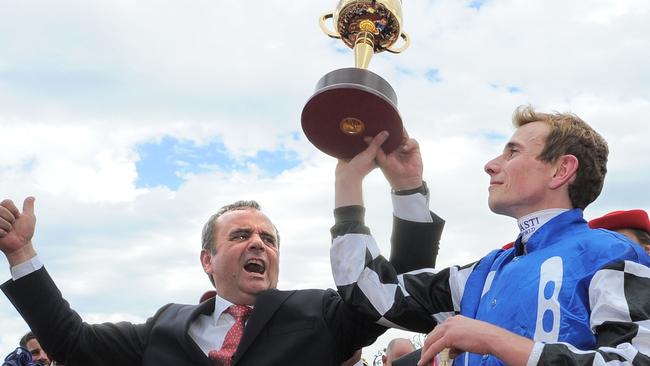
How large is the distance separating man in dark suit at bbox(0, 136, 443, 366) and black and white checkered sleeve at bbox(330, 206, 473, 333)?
0.25m

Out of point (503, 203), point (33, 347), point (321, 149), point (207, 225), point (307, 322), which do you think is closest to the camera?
point (503, 203)

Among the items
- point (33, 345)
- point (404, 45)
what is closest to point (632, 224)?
point (404, 45)

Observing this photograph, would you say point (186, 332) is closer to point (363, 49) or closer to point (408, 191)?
point (408, 191)

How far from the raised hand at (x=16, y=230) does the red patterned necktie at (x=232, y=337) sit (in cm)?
108

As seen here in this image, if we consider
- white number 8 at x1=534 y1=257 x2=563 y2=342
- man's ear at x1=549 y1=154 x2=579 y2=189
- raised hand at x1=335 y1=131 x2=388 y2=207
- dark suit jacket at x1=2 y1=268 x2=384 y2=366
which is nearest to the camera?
white number 8 at x1=534 y1=257 x2=563 y2=342

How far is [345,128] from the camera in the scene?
349 centimetres

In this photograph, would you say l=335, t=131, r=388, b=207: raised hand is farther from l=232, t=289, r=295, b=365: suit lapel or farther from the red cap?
the red cap

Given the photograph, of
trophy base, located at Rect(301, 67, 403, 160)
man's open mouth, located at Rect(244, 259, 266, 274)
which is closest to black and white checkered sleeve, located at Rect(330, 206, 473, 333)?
trophy base, located at Rect(301, 67, 403, 160)

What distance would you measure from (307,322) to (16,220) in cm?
155

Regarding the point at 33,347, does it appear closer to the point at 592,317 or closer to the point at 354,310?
the point at 354,310

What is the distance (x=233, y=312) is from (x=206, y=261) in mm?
542

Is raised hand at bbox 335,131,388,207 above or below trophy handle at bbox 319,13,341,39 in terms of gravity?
below

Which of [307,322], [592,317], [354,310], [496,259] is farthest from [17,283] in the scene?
[592,317]

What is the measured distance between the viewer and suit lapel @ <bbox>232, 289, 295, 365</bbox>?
3.84m
